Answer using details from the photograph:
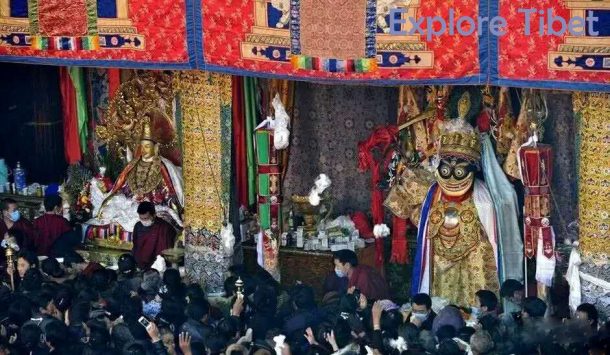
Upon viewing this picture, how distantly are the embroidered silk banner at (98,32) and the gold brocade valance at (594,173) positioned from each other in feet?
14.9

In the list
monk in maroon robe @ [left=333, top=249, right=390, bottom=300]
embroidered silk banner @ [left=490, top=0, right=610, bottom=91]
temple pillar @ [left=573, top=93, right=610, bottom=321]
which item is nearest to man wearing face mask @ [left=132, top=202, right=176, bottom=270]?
monk in maroon robe @ [left=333, top=249, right=390, bottom=300]

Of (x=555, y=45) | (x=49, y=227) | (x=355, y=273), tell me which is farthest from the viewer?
(x=49, y=227)

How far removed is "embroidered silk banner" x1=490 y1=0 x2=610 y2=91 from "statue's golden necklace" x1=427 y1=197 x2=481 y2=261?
209 cm

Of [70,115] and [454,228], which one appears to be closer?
[454,228]

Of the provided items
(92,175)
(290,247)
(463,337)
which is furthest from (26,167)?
(463,337)

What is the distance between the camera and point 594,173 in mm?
17859

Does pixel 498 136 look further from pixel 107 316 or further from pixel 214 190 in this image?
pixel 107 316

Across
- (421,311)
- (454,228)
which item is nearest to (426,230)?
(454,228)

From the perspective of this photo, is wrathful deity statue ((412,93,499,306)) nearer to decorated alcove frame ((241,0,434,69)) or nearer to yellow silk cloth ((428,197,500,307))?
yellow silk cloth ((428,197,500,307))

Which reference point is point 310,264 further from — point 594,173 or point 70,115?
point 70,115

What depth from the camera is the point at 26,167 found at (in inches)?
935

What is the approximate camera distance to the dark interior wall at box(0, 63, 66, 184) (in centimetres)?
2347

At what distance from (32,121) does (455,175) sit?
701cm

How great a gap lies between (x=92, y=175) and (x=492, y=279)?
6.16m
